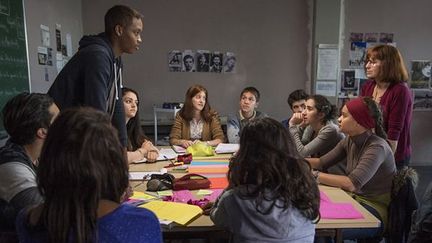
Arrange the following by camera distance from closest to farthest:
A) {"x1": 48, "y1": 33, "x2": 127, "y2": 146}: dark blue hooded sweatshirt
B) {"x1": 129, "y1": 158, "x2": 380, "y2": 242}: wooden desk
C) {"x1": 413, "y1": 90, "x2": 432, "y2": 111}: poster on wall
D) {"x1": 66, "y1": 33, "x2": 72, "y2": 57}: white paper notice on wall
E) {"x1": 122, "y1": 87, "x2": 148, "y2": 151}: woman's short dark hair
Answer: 1. {"x1": 129, "y1": 158, "x2": 380, "y2": 242}: wooden desk
2. {"x1": 48, "y1": 33, "x2": 127, "y2": 146}: dark blue hooded sweatshirt
3. {"x1": 122, "y1": 87, "x2": 148, "y2": 151}: woman's short dark hair
4. {"x1": 66, "y1": 33, "x2": 72, "y2": 57}: white paper notice on wall
5. {"x1": 413, "y1": 90, "x2": 432, "y2": 111}: poster on wall

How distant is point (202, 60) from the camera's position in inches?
184

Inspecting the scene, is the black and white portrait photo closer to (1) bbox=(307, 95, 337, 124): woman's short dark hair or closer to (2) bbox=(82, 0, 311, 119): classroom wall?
(2) bbox=(82, 0, 311, 119): classroom wall

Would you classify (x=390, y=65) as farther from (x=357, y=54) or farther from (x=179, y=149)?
(x=357, y=54)

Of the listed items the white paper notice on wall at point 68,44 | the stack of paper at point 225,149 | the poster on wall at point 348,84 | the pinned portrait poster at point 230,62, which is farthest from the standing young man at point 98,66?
the poster on wall at point 348,84

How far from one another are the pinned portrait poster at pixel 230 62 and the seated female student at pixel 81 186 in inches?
153

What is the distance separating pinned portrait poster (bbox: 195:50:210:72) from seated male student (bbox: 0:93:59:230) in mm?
3438

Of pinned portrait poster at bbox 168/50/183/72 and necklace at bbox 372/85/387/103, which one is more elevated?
pinned portrait poster at bbox 168/50/183/72

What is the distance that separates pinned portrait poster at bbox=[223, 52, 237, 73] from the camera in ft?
15.4

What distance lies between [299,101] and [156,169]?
1.51 meters

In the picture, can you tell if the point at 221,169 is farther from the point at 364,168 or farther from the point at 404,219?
the point at 404,219

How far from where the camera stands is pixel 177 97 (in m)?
4.69

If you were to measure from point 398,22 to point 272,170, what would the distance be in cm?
437

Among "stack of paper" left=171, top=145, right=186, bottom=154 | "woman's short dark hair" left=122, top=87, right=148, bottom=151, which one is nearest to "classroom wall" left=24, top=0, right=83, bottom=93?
"woman's short dark hair" left=122, top=87, right=148, bottom=151

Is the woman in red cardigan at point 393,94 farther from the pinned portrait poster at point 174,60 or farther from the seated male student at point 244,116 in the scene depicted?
the pinned portrait poster at point 174,60
